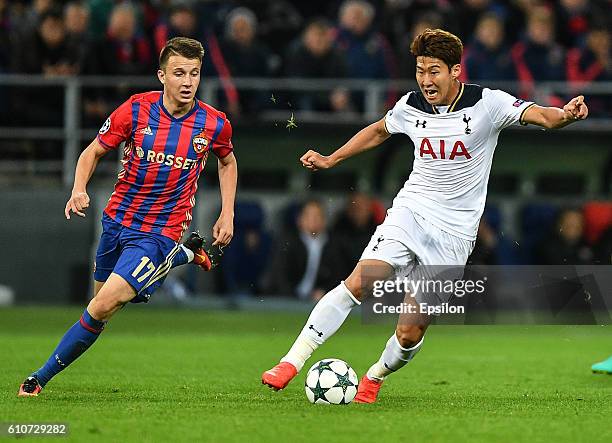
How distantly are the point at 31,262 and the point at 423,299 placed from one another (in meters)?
9.15

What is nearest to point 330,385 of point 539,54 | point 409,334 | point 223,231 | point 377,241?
point 409,334

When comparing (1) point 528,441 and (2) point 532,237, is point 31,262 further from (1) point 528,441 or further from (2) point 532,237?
(1) point 528,441

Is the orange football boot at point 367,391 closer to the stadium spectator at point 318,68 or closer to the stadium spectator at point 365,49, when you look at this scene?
the stadium spectator at point 318,68

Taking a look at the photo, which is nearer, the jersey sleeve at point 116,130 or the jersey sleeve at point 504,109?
the jersey sleeve at point 504,109

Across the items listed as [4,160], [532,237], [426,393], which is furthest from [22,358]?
[532,237]

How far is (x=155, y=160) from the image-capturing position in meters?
8.39

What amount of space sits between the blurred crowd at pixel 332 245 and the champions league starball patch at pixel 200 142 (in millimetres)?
6783

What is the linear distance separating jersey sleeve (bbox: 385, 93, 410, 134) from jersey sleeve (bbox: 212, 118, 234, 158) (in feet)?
3.59

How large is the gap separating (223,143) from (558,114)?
228 cm

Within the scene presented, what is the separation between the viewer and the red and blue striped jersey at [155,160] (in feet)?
27.4

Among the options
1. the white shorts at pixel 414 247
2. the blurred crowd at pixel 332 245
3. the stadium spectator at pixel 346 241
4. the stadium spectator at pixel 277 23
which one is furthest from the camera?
the stadium spectator at pixel 277 23

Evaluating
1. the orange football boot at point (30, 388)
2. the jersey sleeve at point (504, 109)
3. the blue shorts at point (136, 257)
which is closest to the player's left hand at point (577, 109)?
the jersey sleeve at point (504, 109)

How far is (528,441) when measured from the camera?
6461 millimetres

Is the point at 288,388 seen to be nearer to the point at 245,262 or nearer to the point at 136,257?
the point at 136,257
